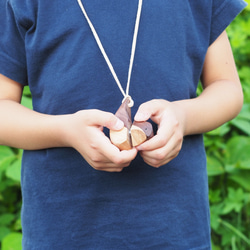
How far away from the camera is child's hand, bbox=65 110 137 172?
67cm

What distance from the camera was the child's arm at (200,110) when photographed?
697 millimetres

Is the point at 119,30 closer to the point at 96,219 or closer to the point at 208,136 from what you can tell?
the point at 96,219

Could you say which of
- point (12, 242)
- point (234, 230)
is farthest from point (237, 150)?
point (12, 242)

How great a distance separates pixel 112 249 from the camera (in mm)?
821

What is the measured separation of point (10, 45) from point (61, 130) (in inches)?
10.2

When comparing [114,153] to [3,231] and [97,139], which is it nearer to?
[97,139]

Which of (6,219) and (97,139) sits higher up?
(97,139)

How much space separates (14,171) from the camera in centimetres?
142

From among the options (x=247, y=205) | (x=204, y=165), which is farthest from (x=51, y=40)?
(x=247, y=205)

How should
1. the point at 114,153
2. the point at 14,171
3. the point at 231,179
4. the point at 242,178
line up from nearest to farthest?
the point at 114,153
the point at 14,171
the point at 242,178
the point at 231,179

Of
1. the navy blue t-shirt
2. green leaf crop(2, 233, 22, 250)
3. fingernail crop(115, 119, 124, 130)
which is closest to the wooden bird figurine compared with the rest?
fingernail crop(115, 119, 124, 130)

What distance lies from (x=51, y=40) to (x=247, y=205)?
1306 millimetres

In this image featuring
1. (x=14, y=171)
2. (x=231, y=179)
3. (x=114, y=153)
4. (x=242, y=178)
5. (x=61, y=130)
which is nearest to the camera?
(x=114, y=153)

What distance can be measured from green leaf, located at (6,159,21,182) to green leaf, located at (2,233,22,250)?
24 centimetres
